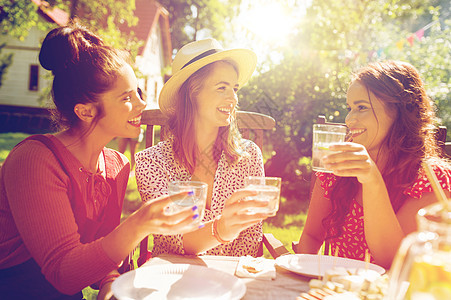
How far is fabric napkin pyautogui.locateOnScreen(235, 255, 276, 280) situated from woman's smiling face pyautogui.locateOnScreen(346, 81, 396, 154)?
1.05 meters

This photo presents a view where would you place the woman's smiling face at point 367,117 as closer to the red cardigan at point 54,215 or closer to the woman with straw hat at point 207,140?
the woman with straw hat at point 207,140

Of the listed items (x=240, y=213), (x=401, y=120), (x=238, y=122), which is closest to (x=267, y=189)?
(x=240, y=213)

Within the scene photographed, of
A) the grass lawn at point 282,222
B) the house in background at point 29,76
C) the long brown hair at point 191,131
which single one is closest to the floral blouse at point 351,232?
the long brown hair at point 191,131

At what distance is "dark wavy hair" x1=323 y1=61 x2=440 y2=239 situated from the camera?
96.2 inches

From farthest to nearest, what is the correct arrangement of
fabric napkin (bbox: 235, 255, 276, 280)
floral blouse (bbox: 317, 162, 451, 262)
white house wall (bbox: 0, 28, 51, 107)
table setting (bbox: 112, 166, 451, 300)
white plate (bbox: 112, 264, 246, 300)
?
white house wall (bbox: 0, 28, 51, 107)
floral blouse (bbox: 317, 162, 451, 262)
fabric napkin (bbox: 235, 255, 276, 280)
white plate (bbox: 112, 264, 246, 300)
table setting (bbox: 112, 166, 451, 300)

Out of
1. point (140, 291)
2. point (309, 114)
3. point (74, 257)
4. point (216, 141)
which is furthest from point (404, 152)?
point (309, 114)

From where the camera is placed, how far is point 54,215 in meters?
1.90

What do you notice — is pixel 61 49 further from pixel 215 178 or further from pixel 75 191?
pixel 215 178

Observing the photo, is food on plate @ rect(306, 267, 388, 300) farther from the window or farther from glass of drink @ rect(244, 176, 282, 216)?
the window

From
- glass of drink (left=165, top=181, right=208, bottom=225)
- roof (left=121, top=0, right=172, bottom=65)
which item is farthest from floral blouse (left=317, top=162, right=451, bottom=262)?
roof (left=121, top=0, right=172, bottom=65)

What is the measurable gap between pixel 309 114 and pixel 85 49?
5.59 m

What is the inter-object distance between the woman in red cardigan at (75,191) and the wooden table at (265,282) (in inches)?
14.1

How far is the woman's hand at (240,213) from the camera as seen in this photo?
5.85 ft

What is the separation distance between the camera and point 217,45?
10.1 ft
